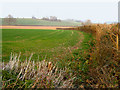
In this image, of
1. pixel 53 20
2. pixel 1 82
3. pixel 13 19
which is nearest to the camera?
pixel 1 82

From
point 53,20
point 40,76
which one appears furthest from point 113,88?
point 53,20

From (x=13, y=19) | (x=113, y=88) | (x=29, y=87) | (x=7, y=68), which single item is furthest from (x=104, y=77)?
(x=13, y=19)

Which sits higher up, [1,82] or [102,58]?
[102,58]

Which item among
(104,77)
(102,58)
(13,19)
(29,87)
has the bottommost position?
(29,87)

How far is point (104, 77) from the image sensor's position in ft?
11.6

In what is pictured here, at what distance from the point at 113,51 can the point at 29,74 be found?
3097 mm

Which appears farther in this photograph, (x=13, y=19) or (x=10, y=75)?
(x=13, y=19)

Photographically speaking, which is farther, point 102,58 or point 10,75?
point 102,58

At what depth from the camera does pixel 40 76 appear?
3.89 metres

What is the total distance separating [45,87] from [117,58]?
2.42 meters

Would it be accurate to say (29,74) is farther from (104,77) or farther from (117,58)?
(117,58)

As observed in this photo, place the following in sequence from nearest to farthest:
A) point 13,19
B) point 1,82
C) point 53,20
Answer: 1. point 1,82
2. point 13,19
3. point 53,20

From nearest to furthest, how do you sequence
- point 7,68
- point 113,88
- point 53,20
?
point 113,88 → point 7,68 → point 53,20

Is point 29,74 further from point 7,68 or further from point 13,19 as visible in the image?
point 13,19
